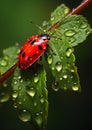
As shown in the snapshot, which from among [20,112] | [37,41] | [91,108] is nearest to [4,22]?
[91,108]

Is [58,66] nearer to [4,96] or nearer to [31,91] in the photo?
[31,91]

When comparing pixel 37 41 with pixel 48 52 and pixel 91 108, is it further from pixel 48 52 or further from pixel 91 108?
pixel 91 108

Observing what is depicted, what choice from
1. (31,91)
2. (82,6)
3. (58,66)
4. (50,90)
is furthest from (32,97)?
(50,90)

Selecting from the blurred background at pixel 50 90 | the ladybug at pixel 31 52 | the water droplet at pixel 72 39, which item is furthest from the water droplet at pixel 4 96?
the blurred background at pixel 50 90


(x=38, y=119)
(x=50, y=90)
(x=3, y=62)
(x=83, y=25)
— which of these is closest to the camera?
(x=38, y=119)

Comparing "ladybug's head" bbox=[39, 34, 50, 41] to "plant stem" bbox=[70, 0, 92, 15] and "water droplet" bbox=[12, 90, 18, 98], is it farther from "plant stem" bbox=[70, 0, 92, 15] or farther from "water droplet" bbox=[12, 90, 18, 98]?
"water droplet" bbox=[12, 90, 18, 98]

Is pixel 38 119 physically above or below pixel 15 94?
below

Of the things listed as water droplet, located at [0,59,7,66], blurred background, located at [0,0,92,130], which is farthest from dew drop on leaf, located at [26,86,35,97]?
blurred background, located at [0,0,92,130]
